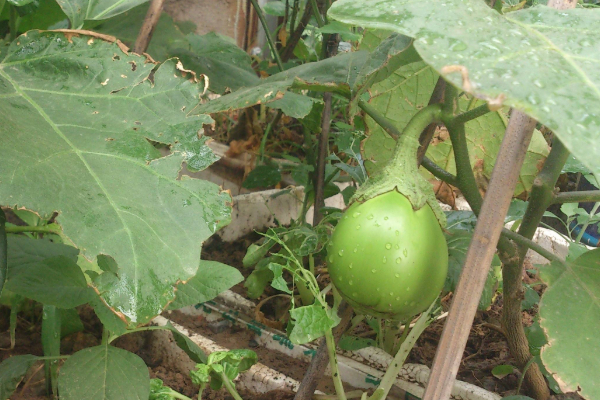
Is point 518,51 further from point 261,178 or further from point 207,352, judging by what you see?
point 261,178

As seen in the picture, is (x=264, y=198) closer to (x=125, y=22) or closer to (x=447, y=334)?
(x=125, y=22)

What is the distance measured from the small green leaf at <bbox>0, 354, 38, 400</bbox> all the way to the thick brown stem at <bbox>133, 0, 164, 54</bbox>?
1.68 feet

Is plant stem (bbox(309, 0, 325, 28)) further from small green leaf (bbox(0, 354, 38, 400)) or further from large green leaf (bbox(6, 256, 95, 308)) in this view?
small green leaf (bbox(0, 354, 38, 400))

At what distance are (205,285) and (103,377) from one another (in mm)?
195

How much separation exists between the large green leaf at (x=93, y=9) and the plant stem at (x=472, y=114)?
0.50 m

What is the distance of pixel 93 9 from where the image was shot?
791 millimetres

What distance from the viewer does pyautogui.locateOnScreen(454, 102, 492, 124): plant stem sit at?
0.56 meters

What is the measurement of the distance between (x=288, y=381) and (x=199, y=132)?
545 mm

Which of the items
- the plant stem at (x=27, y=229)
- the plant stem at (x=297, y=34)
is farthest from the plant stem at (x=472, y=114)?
the plant stem at (x=297, y=34)

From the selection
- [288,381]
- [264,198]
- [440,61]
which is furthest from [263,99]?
A: [264,198]

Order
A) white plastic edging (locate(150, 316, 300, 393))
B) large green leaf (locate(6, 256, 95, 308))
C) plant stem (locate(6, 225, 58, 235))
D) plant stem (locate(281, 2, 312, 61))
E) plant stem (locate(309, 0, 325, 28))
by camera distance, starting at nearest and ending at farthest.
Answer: large green leaf (locate(6, 256, 95, 308))
plant stem (locate(6, 225, 58, 235))
white plastic edging (locate(150, 316, 300, 393))
plant stem (locate(309, 0, 325, 28))
plant stem (locate(281, 2, 312, 61))

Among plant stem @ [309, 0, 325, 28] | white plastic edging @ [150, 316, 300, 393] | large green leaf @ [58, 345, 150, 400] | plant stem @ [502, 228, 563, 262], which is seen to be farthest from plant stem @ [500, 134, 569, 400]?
plant stem @ [309, 0, 325, 28]

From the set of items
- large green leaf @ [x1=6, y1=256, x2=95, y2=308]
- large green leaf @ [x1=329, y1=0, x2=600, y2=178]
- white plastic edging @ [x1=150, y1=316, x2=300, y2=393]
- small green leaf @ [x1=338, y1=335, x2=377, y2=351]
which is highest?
large green leaf @ [x1=329, y1=0, x2=600, y2=178]

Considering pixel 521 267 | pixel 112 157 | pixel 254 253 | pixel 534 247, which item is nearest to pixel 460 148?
pixel 534 247
